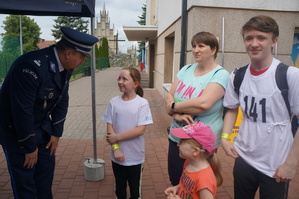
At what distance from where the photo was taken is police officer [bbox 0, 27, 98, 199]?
1933 millimetres

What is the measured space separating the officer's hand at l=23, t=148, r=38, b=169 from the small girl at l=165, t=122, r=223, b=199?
46.7 inches

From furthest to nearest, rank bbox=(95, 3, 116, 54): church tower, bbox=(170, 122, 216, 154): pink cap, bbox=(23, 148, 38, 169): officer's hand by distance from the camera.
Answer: bbox=(95, 3, 116, 54): church tower → bbox=(23, 148, 38, 169): officer's hand → bbox=(170, 122, 216, 154): pink cap

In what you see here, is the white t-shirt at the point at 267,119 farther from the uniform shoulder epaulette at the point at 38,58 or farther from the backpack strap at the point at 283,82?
the uniform shoulder epaulette at the point at 38,58

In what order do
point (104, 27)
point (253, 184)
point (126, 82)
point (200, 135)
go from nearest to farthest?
1. point (200, 135)
2. point (253, 184)
3. point (126, 82)
4. point (104, 27)

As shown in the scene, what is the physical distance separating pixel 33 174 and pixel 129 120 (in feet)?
3.22

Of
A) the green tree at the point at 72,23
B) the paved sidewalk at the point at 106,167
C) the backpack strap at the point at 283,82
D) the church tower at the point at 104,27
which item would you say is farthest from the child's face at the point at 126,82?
the church tower at the point at 104,27

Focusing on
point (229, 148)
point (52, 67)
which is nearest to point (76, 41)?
point (52, 67)

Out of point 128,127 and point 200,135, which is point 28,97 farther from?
point 200,135

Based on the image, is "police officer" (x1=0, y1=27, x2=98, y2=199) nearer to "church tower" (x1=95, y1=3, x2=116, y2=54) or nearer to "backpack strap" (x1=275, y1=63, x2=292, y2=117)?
"backpack strap" (x1=275, y1=63, x2=292, y2=117)

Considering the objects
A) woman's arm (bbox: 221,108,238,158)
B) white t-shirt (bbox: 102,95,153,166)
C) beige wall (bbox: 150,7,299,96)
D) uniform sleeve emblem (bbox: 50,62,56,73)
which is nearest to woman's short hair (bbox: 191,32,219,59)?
woman's arm (bbox: 221,108,238,158)

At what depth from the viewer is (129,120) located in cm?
246

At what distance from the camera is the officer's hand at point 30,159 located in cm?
209

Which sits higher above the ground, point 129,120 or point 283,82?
point 283,82

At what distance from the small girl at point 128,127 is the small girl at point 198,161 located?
742mm
